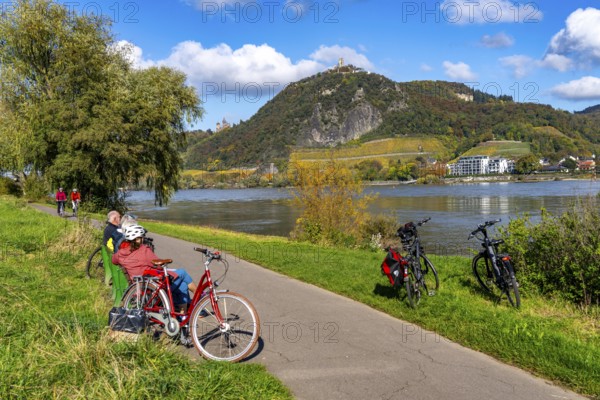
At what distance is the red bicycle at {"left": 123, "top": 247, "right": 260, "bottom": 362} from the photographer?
202 inches

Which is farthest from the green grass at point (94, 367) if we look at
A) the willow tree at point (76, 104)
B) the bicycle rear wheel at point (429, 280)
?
the willow tree at point (76, 104)

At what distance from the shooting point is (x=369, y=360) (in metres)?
5.18

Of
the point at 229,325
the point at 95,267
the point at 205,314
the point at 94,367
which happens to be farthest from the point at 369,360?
the point at 95,267

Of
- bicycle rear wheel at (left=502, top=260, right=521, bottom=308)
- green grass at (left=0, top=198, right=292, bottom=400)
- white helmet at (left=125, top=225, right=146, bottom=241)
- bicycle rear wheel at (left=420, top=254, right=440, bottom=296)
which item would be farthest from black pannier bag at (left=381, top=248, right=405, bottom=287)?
white helmet at (left=125, top=225, right=146, bottom=241)

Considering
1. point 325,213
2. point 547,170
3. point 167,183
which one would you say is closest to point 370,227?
point 325,213

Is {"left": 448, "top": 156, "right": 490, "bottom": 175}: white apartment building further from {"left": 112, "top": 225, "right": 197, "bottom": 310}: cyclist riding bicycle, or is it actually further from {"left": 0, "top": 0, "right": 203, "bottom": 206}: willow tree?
{"left": 112, "top": 225, "right": 197, "bottom": 310}: cyclist riding bicycle

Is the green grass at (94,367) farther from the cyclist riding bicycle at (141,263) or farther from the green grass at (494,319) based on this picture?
the green grass at (494,319)

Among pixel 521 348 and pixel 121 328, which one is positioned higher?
pixel 121 328

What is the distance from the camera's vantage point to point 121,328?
194 inches

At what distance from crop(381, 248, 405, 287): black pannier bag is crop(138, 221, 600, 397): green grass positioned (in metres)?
0.45

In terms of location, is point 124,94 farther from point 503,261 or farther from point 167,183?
point 503,261

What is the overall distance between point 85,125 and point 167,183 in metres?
7.11

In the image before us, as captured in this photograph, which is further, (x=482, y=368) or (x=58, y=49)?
(x=58, y=49)

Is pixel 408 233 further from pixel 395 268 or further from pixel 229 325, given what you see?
pixel 229 325
